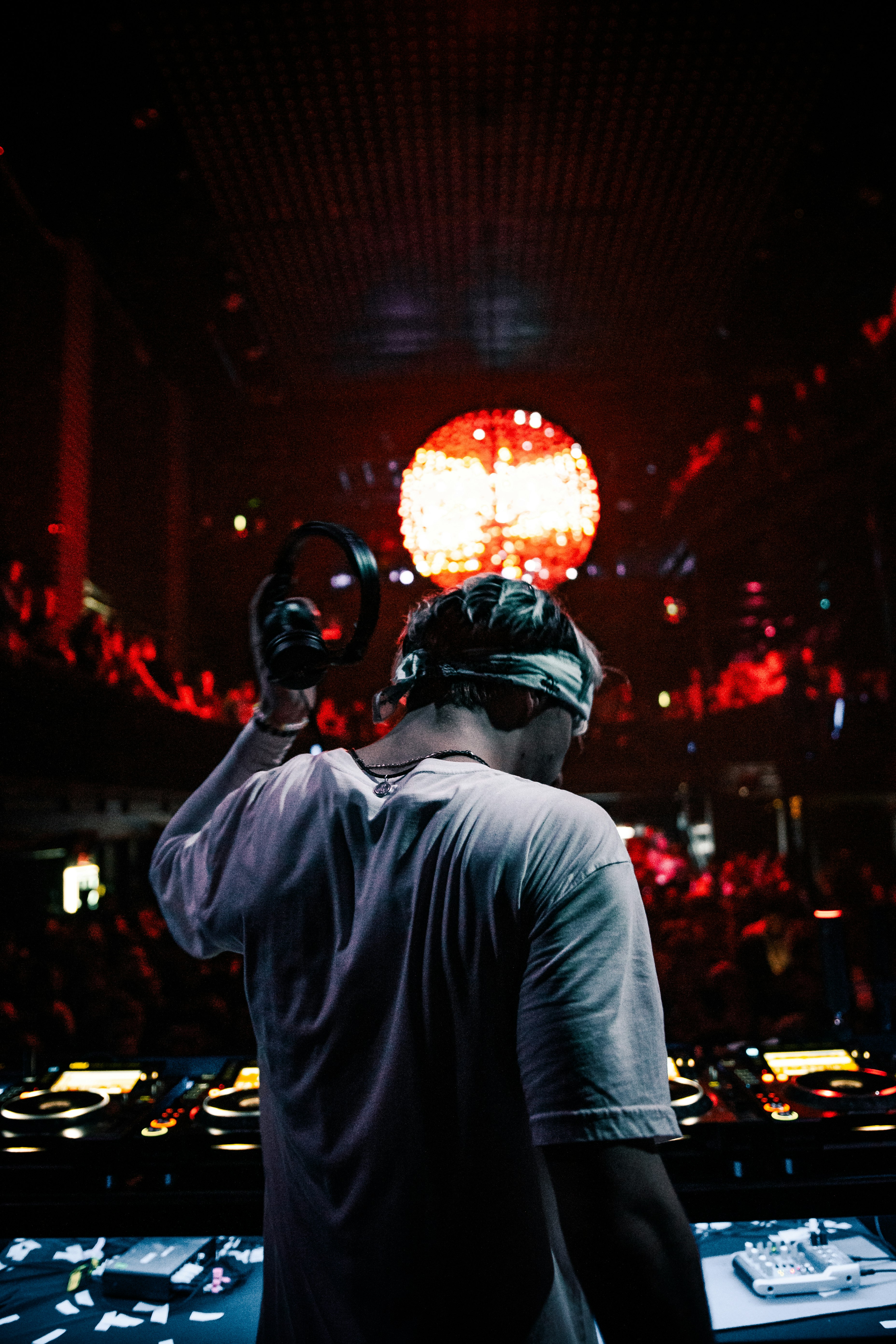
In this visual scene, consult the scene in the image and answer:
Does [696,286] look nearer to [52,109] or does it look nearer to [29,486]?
[52,109]

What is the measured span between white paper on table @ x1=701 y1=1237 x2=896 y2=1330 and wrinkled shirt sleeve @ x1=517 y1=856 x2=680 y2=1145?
111cm

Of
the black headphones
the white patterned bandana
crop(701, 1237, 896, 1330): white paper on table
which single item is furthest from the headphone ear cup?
crop(701, 1237, 896, 1330): white paper on table

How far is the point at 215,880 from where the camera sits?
3.25ft

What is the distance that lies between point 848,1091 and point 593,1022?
1.44 metres

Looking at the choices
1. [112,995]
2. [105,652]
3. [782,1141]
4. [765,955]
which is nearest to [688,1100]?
[782,1141]

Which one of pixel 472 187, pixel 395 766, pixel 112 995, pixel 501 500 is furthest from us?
pixel 472 187

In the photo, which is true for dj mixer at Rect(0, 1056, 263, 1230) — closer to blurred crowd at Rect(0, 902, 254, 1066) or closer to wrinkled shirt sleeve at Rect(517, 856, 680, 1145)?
blurred crowd at Rect(0, 902, 254, 1066)

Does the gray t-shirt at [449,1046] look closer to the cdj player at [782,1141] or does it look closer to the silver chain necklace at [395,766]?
the silver chain necklace at [395,766]

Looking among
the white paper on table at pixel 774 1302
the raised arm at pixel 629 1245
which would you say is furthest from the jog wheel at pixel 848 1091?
the raised arm at pixel 629 1245

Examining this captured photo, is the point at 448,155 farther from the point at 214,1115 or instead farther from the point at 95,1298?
the point at 95,1298

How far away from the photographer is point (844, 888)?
6.02 metres

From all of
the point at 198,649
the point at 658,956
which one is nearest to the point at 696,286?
the point at 658,956

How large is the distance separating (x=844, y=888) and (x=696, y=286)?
4.32m

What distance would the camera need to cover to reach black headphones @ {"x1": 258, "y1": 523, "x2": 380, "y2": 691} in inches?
41.8
